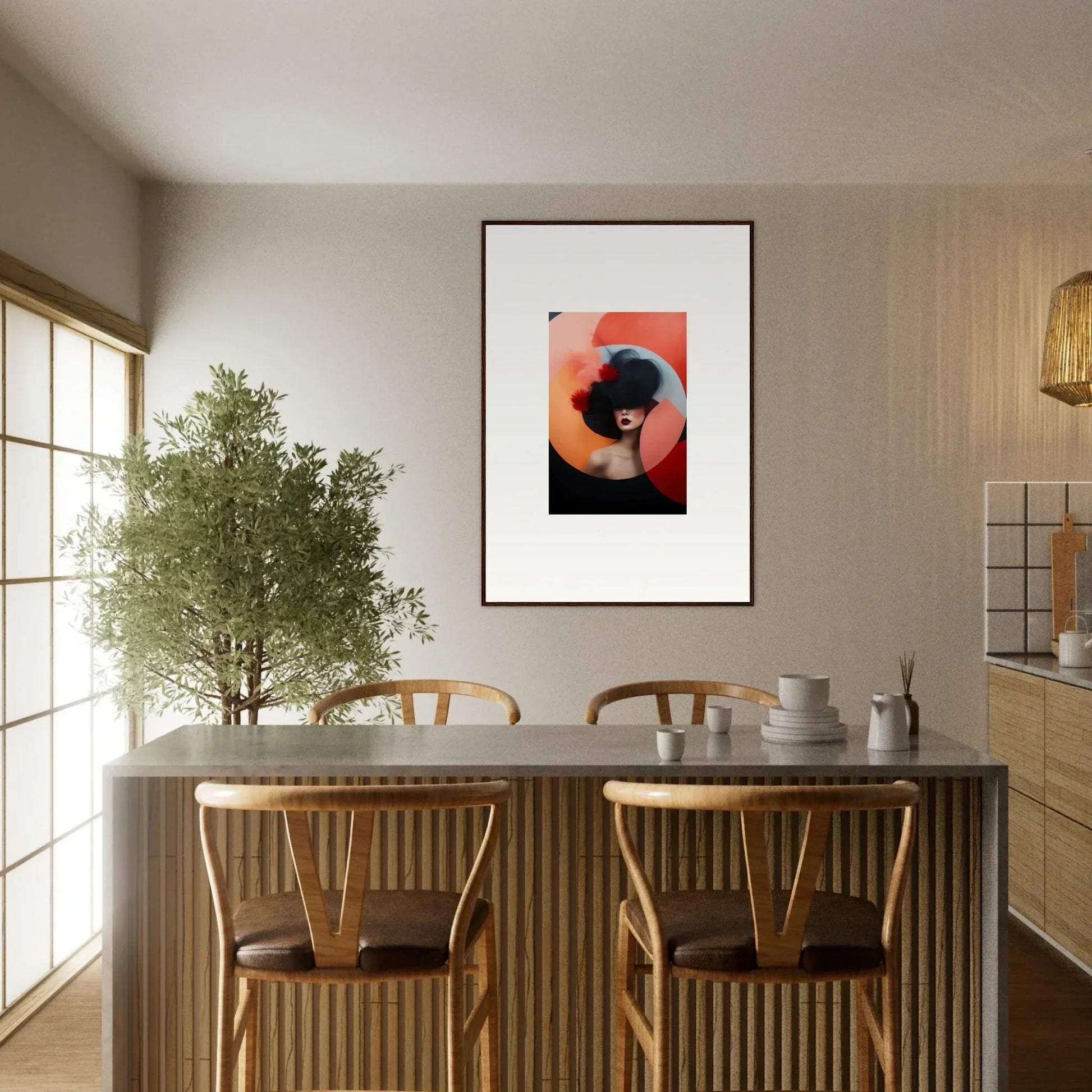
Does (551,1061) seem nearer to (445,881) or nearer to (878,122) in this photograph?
(445,881)

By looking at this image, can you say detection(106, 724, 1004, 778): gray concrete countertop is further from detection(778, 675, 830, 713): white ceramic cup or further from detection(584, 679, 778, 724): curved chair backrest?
detection(584, 679, 778, 724): curved chair backrest

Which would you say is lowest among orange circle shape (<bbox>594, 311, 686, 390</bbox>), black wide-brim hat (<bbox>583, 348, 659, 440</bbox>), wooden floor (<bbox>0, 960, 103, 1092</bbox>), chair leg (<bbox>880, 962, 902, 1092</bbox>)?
wooden floor (<bbox>0, 960, 103, 1092</bbox>)

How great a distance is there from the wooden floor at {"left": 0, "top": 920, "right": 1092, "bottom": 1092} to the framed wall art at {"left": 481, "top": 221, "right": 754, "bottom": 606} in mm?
1642

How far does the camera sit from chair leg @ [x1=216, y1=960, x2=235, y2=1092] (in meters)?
1.90

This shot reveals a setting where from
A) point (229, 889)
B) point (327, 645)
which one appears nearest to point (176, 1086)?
point (229, 889)

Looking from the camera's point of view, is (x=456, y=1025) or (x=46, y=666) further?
(x=46, y=666)

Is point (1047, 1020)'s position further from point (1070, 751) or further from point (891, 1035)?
point (891, 1035)

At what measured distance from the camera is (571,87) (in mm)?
3416

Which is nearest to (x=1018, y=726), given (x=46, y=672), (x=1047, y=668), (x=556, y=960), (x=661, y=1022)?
(x=1047, y=668)

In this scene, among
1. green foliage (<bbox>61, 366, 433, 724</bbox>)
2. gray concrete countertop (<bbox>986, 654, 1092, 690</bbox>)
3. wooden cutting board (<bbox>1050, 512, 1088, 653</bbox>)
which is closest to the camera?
green foliage (<bbox>61, 366, 433, 724</bbox>)

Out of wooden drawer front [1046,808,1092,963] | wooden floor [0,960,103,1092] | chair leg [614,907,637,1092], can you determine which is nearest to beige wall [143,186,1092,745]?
wooden drawer front [1046,808,1092,963]

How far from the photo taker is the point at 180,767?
2150 millimetres

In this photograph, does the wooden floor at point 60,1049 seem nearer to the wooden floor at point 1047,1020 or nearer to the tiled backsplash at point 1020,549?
the wooden floor at point 1047,1020

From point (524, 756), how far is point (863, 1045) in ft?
2.84
